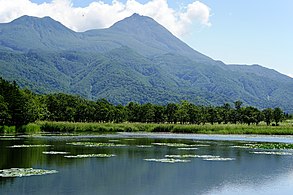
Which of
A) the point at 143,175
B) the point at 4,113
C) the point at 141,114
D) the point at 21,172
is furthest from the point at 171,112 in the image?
the point at 21,172

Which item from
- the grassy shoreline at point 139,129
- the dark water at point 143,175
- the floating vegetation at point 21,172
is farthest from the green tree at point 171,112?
the floating vegetation at point 21,172

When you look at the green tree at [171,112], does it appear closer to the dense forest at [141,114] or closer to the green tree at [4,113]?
the dense forest at [141,114]

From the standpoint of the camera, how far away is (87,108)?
106 metres

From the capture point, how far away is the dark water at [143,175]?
21.9m

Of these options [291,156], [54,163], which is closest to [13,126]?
[54,163]

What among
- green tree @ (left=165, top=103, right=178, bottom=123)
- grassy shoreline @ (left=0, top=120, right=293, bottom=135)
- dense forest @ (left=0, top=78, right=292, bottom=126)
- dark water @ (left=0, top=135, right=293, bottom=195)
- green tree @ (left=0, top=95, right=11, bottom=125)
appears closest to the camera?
dark water @ (left=0, top=135, right=293, bottom=195)

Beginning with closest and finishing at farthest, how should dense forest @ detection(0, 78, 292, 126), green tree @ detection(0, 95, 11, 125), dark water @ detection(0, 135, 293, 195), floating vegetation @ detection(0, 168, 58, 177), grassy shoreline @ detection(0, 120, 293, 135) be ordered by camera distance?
dark water @ detection(0, 135, 293, 195)
floating vegetation @ detection(0, 168, 58, 177)
green tree @ detection(0, 95, 11, 125)
grassy shoreline @ detection(0, 120, 293, 135)
dense forest @ detection(0, 78, 292, 126)

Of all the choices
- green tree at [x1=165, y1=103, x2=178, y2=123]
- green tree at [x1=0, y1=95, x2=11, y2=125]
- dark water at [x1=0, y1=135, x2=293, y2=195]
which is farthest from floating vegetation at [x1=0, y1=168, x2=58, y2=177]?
green tree at [x1=165, y1=103, x2=178, y2=123]

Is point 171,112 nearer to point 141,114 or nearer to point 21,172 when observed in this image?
point 141,114

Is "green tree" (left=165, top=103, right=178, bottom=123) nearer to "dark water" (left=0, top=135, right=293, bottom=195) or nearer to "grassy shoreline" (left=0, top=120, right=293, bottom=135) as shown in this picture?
"grassy shoreline" (left=0, top=120, right=293, bottom=135)

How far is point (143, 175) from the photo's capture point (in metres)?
26.8

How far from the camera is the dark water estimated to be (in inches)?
861

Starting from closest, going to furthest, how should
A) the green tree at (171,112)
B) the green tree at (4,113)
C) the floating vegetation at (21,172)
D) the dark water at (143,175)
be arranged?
the dark water at (143,175) < the floating vegetation at (21,172) < the green tree at (4,113) < the green tree at (171,112)

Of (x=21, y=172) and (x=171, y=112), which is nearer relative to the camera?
(x=21, y=172)
